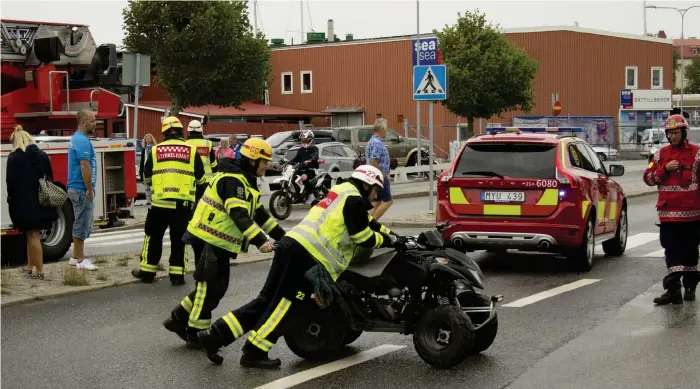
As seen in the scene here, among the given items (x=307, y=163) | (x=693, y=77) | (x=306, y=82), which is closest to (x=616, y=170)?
(x=307, y=163)

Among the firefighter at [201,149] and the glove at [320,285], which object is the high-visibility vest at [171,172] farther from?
the glove at [320,285]

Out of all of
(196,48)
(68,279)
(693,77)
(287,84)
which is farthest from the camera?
(693,77)

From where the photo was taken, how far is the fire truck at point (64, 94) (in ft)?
51.2

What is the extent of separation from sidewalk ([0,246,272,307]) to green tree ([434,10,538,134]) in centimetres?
4047

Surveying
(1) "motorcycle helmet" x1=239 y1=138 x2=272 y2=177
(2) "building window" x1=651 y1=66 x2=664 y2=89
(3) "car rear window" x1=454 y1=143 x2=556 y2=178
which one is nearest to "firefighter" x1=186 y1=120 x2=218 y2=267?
(3) "car rear window" x1=454 y1=143 x2=556 y2=178

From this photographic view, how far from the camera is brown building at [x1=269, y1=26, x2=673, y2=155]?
6181 centimetres

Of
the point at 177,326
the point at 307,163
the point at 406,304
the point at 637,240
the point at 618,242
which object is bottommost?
the point at 637,240

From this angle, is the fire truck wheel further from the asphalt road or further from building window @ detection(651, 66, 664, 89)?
building window @ detection(651, 66, 664, 89)

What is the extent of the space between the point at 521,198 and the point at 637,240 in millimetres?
4860

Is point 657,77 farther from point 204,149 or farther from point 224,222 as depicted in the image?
point 224,222

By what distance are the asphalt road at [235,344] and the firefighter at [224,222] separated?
16.4 inches

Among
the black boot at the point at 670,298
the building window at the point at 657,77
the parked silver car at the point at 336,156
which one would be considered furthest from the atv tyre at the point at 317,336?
the building window at the point at 657,77

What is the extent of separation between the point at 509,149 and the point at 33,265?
5.40 m

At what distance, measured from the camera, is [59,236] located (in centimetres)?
1445
